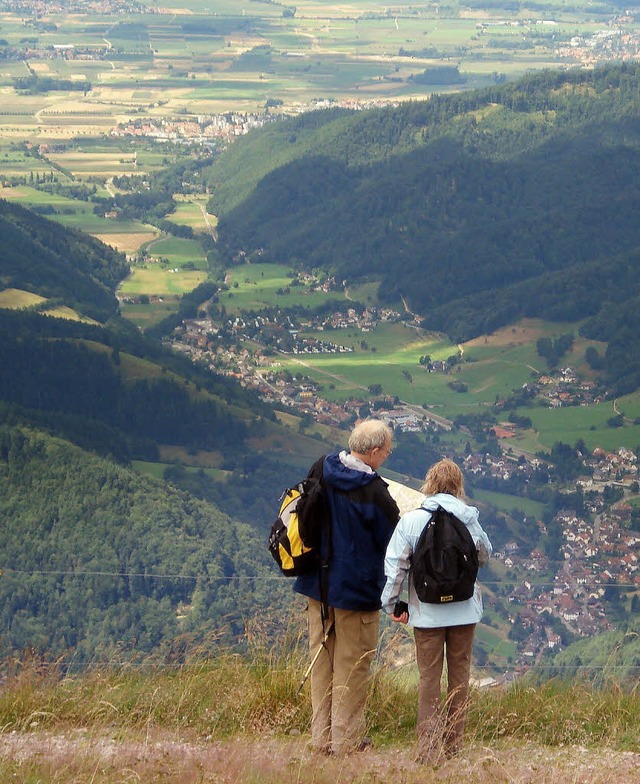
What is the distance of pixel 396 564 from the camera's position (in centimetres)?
814

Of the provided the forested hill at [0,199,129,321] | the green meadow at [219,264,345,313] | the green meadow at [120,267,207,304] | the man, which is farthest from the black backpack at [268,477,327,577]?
the green meadow at [120,267,207,304]

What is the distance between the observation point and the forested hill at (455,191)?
130m

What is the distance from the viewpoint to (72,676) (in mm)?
9750

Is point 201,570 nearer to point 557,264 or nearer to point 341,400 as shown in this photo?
point 341,400

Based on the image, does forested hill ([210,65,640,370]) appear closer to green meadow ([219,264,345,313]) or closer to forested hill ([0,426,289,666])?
green meadow ([219,264,345,313])

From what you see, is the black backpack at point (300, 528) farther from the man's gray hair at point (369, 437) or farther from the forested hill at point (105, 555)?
the forested hill at point (105, 555)

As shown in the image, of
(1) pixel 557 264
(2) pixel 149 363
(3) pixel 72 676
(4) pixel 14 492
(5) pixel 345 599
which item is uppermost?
(5) pixel 345 599

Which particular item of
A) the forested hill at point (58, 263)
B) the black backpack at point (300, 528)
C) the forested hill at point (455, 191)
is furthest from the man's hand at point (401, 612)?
the forested hill at point (455, 191)

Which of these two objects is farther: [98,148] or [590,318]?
[98,148]

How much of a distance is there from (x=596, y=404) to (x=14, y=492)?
48.8 m

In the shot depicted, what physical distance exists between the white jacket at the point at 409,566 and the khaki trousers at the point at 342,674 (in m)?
0.37

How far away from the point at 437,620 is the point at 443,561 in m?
0.44

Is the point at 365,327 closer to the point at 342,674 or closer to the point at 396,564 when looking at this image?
the point at 342,674

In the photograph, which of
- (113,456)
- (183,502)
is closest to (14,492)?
(183,502)
